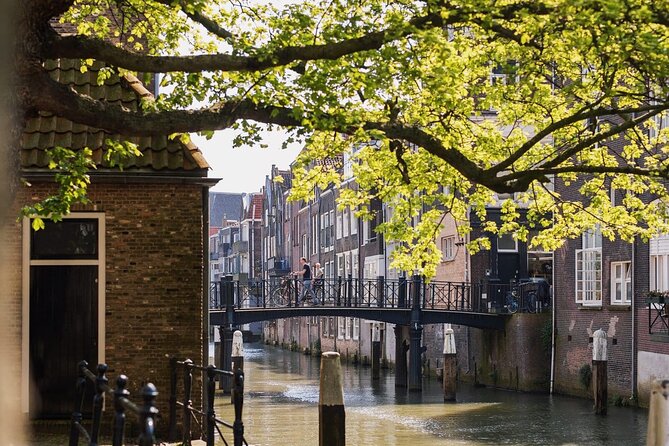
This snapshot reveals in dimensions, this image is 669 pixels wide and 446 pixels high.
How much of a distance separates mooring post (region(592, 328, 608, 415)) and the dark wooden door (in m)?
15.0

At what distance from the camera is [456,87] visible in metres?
15.2

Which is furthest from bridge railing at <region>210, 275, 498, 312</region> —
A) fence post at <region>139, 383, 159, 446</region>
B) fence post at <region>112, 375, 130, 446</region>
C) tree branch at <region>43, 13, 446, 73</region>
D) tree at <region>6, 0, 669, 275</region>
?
fence post at <region>139, 383, 159, 446</region>

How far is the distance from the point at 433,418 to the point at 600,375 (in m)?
3.92

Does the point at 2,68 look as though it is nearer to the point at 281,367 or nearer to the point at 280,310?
the point at 280,310

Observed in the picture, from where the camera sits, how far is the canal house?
53.4 feet

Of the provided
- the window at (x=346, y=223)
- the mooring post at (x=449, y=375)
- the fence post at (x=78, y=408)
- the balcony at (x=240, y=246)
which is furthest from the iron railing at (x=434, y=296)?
→ the balcony at (x=240, y=246)

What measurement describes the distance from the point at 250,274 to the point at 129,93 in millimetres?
84715

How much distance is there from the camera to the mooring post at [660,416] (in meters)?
8.74

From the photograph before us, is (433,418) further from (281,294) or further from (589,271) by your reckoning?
(281,294)

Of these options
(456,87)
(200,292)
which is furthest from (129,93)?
(456,87)

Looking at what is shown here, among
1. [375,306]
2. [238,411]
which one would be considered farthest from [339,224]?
[238,411]

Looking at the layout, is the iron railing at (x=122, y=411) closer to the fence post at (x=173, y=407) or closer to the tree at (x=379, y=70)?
the tree at (x=379, y=70)

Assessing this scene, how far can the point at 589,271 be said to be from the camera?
33375mm

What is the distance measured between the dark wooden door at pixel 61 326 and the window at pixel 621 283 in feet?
57.1
